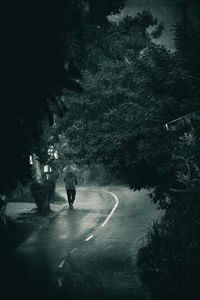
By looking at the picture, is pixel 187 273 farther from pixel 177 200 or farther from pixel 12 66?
pixel 12 66

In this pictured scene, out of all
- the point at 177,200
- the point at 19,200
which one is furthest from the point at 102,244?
the point at 19,200

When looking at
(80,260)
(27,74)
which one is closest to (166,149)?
(80,260)

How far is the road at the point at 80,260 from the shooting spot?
8.09 m

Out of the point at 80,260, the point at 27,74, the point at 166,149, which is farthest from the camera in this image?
the point at 80,260

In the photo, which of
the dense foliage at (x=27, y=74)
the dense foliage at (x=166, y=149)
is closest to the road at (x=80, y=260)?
the dense foliage at (x=166, y=149)

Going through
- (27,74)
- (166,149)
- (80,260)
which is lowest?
(80,260)

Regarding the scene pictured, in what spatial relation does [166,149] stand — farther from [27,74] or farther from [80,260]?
[27,74]

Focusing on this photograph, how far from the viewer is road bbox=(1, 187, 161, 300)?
8.09m

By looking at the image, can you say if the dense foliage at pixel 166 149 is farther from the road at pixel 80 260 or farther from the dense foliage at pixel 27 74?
the dense foliage at pixel 27 74

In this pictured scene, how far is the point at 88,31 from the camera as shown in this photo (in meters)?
11.6

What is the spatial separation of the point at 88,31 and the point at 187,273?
7.34 meters

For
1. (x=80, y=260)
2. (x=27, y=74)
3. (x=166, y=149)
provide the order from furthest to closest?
(x=80, y=260), (x=166, y=149), (x=27, y=74)

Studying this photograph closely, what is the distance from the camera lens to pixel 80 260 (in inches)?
407

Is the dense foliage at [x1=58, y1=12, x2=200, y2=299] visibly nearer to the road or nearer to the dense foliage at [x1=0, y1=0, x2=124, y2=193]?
the road
